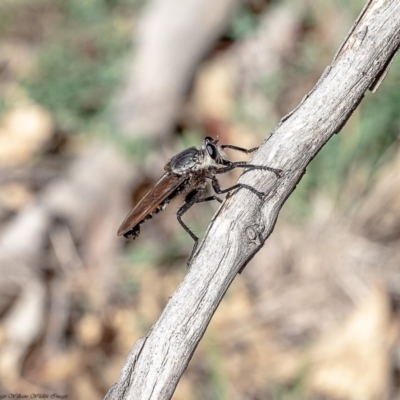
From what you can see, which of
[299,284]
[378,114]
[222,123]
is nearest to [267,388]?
[299,284]

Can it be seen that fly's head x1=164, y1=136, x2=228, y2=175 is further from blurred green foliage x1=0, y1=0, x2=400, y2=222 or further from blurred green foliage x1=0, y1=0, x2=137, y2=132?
blurred green foliage x1=0, y1=0, x2=137, y2=132

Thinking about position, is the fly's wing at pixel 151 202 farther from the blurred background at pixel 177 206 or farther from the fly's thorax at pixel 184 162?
the blurred background at pixel 177 206

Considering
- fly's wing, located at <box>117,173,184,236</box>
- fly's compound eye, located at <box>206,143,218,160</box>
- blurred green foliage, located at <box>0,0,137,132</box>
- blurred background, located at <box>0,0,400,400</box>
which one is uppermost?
blurred green foliage, located at <box>0,0,137,132</box>

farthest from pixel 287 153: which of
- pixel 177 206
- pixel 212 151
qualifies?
pixel 177 206

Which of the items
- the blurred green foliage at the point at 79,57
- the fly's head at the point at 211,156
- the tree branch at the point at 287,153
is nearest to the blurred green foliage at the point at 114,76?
the blurred green foliage at the point at 79,57

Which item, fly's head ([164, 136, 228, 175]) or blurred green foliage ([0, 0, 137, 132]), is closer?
fly's head ([164, 136, 228, 175])

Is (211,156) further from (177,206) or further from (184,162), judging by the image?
(177,206)

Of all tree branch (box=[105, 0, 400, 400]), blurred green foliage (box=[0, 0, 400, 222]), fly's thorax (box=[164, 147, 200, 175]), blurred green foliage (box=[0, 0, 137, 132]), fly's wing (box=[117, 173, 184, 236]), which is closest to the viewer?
tree branch (box=[105, 0, 400, 400])

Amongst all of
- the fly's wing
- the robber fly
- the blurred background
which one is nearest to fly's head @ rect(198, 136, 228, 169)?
the robber fly
